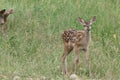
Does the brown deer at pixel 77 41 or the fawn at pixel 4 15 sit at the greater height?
the fawn at pixel 4 15

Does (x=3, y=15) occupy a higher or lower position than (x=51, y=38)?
higher

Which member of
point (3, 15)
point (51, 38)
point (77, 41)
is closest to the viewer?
point (77, 41)

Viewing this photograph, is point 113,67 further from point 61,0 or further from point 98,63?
point 61,0

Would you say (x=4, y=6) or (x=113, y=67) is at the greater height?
(x=4, y=6)

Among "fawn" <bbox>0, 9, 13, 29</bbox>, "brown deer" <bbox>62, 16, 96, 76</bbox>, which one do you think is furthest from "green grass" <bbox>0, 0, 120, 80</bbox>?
"brown deer" <bbox>62, 16, 96, 76</bbox>

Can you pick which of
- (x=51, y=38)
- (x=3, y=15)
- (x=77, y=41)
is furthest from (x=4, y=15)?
(x=77, y=41)

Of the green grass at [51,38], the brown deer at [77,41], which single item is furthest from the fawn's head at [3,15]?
the brown deer at [77,41]

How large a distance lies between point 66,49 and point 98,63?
30.4 inches

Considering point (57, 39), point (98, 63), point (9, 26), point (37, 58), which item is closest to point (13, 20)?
point (9, 26)

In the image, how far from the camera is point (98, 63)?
11352 mm

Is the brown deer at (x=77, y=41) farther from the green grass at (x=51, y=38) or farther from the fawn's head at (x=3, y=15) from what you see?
the fawn's head at (x=3, y=15)

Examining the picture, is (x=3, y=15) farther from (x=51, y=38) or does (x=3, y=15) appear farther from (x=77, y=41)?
(x=77, y=41)

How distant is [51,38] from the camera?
13.0m

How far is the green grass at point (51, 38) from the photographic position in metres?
10.7
